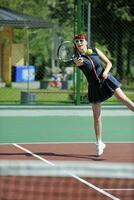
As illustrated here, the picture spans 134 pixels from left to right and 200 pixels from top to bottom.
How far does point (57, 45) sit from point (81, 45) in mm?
17178

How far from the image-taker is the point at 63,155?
8.43 meters

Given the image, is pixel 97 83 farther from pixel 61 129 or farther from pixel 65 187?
pixel 61 129

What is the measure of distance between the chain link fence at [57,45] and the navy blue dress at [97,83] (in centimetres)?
580

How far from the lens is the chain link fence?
Result: 14.6m

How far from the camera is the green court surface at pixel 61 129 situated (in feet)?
33.4

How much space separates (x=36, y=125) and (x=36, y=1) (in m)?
19.9

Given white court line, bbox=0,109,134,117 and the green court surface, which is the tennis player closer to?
the green court surface

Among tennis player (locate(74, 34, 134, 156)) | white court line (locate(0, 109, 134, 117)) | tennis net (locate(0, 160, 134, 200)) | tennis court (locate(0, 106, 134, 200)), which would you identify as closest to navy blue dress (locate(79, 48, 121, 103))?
tennis player (locate(74, 34, 134, 156))

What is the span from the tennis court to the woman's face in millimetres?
1277

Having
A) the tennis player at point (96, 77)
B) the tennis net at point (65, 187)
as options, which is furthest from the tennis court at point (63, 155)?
the tennis player at point (96, 77)

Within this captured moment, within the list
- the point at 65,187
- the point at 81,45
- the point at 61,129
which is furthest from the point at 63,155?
the point at 61,129

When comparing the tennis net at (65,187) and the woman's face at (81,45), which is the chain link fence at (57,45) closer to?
the woman's face at (81,45)

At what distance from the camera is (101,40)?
17.1 metres

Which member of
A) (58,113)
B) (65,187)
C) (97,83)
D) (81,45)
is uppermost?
(81,45)
